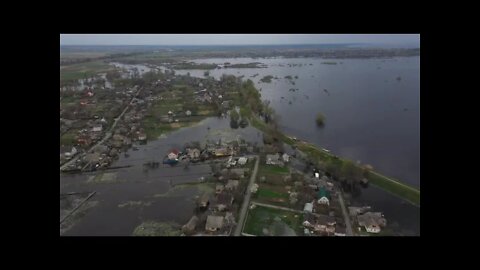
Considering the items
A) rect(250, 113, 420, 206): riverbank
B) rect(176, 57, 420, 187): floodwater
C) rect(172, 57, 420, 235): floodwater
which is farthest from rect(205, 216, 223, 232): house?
rect(176, 57, 420, 187): floodwater

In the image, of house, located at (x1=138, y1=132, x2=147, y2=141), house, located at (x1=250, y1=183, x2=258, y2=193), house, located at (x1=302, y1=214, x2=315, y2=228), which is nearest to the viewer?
house, located at (x1=302, y1=214, x2=315, y2=228)

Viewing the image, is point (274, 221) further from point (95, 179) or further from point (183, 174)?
point (95, 179)

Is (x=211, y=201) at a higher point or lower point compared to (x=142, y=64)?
lower

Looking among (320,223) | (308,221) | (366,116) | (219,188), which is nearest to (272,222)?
(308,221)

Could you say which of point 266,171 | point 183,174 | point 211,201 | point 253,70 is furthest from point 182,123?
point 253,70

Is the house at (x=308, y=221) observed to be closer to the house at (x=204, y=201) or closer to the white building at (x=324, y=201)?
the white building at (x=324, y=201)

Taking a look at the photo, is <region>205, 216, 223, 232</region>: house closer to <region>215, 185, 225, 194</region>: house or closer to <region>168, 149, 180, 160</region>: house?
<region>215, 185, 225, 194</region>: house
